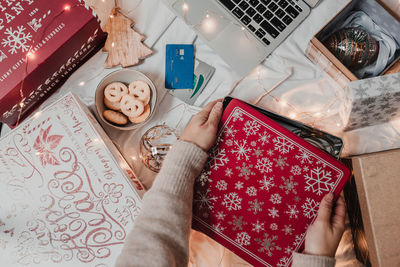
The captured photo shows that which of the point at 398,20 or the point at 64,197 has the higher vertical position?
the point at 398,20

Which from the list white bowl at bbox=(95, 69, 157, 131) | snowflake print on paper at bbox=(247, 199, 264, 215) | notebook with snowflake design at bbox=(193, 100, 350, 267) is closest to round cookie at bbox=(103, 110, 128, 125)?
white bowl at bbox=(95, 69, 157, 131)

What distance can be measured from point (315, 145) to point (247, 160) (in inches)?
6.3

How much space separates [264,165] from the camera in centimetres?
58

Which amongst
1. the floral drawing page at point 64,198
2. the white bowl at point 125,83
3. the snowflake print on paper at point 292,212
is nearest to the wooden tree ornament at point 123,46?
the white bowl at point 125,83

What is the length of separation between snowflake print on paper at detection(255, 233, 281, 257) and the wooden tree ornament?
504 millimetres

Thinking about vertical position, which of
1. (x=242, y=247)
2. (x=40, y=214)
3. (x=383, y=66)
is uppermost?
(x=383, y=66)

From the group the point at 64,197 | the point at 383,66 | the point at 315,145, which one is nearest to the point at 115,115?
the point at 64,197

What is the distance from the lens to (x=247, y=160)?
582mm

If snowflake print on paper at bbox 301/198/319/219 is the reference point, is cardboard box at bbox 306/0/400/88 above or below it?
above

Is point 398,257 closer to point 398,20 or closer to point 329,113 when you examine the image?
point 329,113

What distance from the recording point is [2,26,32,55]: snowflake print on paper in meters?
0.59

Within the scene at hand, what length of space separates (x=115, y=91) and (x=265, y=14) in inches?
15.6

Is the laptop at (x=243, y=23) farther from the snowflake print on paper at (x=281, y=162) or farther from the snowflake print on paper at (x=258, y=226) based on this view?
the snowflake print on paper at (x=258, y=226)

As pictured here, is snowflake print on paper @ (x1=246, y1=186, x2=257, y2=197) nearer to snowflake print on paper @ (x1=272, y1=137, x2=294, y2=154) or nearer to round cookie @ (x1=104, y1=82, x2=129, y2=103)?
snowflake print on paper @ (x1=272, y1=137, x2=294, y2=154)
